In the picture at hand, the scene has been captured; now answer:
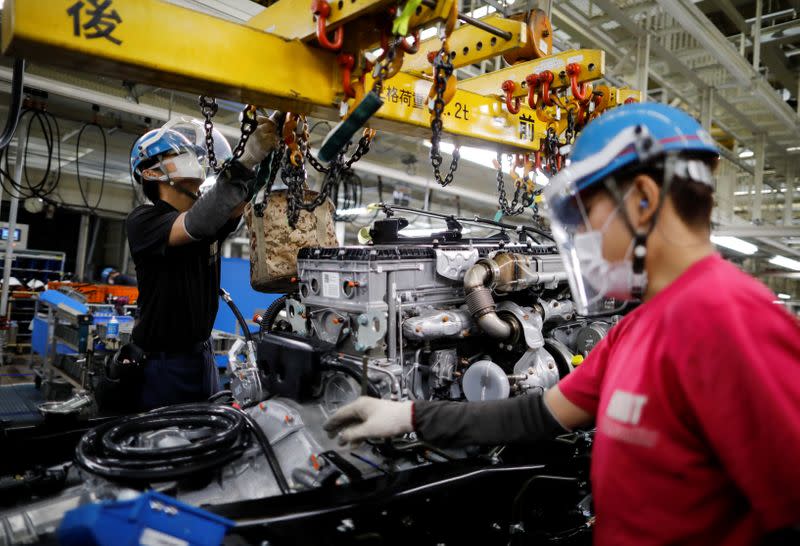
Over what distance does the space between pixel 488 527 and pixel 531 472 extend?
0.85ft

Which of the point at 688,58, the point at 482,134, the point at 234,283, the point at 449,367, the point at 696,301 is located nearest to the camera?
the point at 696,301

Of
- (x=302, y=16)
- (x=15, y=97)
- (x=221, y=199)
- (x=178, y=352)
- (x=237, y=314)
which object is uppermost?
(x=302, y=16)

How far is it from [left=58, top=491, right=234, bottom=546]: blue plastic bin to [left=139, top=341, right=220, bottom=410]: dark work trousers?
4.71ft

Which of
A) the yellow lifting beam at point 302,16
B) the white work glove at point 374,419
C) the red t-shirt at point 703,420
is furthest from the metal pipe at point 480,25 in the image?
the white work glove at point 374,419

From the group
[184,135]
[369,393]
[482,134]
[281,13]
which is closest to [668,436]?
[369,393]

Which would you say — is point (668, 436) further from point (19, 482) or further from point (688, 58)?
point (688, 58)

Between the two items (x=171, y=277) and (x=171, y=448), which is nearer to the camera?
(x=171, y=448)

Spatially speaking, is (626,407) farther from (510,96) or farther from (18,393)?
(18,393)

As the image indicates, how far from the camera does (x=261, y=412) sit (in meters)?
2.13

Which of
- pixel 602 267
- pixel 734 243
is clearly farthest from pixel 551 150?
pixel 734 243

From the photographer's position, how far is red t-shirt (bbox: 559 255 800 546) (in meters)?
0.79

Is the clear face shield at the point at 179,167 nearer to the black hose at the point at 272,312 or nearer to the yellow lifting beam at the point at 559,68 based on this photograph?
the black hose at the point at 272,312

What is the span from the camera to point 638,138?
1043 millimetres

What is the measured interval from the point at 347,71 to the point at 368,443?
148cm
